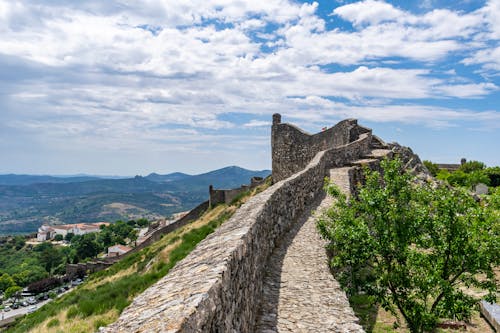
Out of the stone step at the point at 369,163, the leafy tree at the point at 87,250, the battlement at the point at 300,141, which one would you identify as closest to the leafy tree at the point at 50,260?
the leafy tree at the point at 87,250

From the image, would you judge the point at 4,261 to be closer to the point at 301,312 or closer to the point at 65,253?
the point at 65,253

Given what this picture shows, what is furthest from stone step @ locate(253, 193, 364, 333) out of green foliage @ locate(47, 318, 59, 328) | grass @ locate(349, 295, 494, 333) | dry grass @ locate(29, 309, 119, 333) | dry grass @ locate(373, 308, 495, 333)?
green foliage @ locate(47, 318, 59, 328)

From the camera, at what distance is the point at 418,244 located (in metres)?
10.0

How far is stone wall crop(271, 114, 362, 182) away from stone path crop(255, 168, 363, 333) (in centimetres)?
1615

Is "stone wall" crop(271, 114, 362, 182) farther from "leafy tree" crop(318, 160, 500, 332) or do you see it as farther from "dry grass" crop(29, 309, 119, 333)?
"dry grass" crop(29, 309, 119, 333)

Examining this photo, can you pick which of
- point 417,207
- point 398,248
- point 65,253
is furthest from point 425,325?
point 65,253

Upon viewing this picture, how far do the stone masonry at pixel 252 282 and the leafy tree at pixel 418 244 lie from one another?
3.40 feet

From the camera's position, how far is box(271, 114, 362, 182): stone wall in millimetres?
25281

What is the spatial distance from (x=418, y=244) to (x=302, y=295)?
15.9 feet

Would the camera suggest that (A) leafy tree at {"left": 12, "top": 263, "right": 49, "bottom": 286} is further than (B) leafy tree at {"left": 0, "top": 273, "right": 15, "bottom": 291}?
Yes

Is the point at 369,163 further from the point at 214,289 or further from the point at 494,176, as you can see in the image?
the point at 494,176

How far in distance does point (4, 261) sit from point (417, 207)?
156m

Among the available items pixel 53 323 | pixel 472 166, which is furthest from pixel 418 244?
pixel 472 166

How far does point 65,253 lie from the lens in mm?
125125
